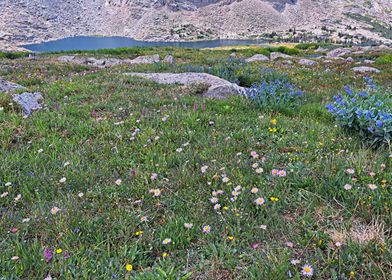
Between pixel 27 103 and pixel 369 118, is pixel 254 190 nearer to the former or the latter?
pixel 369 118

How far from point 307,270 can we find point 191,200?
1540 millimetres

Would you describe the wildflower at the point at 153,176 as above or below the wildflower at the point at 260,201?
below

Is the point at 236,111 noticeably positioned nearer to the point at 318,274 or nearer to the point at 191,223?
the point at 191,223

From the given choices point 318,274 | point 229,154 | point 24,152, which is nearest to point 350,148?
point 229,154

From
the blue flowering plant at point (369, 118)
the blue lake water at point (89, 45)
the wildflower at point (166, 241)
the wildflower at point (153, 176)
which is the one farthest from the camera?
the blue lake water at point (89, 45)

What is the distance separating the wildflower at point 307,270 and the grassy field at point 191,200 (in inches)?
1.0

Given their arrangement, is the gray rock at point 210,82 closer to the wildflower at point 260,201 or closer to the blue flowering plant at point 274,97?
the blue flowering plant at point 274,97

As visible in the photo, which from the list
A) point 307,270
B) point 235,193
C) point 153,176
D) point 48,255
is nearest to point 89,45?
point 153,176

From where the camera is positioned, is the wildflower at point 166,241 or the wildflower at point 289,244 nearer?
the wildflower at point 289,244

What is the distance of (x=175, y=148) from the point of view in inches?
201

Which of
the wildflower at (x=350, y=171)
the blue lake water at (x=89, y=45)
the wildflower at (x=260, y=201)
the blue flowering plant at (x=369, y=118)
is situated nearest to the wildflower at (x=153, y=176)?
the wildflower at (x=260, y=201)

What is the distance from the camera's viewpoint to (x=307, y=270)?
233cm

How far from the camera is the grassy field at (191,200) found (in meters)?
2.58

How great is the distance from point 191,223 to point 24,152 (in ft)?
11.8
